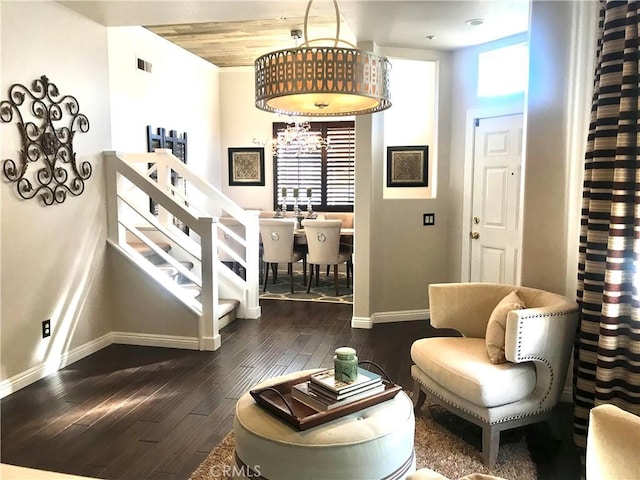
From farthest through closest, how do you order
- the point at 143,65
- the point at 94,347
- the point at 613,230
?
the point at 143,65 → the point at 94,347 → the point at 613,230

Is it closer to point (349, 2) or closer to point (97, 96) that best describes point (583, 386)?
point (349, 2)

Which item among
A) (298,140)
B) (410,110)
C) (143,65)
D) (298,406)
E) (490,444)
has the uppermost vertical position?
(143,65)

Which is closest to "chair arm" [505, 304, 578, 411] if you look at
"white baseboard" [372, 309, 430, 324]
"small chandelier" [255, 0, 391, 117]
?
"small chandelier" [255, 0, 391, 117]

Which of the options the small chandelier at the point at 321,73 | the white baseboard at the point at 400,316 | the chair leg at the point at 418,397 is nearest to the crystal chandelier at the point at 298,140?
the white baseboard at the point at 400,316

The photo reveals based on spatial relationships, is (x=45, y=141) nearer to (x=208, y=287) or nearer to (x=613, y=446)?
(x=208, y=287)

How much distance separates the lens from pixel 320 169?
8.09 m

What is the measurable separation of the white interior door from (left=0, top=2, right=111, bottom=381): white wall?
11.3 ft

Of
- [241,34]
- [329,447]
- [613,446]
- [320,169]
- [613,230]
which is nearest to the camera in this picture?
[613,446]

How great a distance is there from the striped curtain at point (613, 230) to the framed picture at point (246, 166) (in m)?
5.95

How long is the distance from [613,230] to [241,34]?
15.9ft

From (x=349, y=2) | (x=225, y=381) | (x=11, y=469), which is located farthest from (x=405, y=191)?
(x=11, y=469)

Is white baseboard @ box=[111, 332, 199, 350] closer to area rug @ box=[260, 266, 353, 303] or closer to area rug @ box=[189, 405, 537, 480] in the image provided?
area rug @ box=[189, 405, 537, 480]

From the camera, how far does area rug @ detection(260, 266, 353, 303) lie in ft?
20.3

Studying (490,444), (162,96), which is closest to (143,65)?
(162,96)
